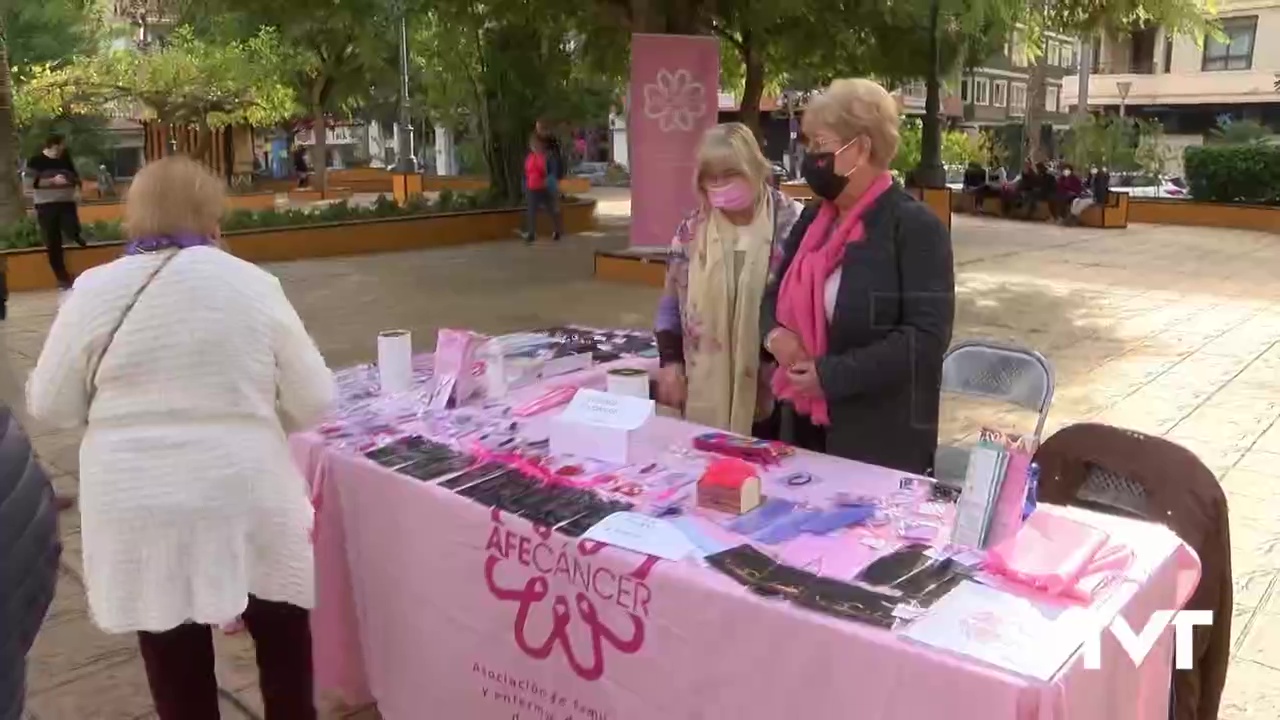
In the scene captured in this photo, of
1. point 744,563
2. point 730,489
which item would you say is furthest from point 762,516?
point 744,563

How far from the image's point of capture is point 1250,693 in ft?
9.52

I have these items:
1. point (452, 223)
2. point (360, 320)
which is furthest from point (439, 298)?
point (452, 223)

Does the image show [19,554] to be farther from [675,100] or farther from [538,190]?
[538,190]

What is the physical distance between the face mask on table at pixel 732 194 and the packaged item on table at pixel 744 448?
0.73 metres

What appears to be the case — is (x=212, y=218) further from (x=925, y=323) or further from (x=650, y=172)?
(x=650, y=172)

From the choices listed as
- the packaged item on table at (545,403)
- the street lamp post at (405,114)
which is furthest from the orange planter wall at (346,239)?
the packaged item on table at (545,403)

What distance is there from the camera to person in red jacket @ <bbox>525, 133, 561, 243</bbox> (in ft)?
44.4

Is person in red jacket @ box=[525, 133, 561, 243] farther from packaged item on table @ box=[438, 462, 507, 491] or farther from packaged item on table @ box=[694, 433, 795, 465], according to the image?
packaged item on table @ box=[438, 462, 507, 491]

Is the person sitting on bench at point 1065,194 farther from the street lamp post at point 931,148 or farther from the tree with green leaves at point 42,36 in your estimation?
the tree with green leaves at point 42,36

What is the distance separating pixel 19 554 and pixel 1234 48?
126 feet

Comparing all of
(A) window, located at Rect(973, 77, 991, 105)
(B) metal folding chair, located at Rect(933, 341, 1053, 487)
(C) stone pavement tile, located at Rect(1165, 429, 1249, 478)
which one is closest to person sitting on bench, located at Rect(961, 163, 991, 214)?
(C) stone pavement tile, located at Rect(1165, 429, 1249, 478)

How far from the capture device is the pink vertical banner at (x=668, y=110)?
10.1 meters

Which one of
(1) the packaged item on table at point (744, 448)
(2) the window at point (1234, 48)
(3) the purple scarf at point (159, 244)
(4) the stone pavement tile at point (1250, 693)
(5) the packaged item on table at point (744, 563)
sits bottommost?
(4) the stone pavement tile at point (1250, 693)

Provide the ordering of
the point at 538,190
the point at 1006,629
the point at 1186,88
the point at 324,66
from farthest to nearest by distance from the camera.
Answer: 1. the point at 1186,88
2. the point at 324,66
3. the point at 538,190
4. the point at 1006,629
